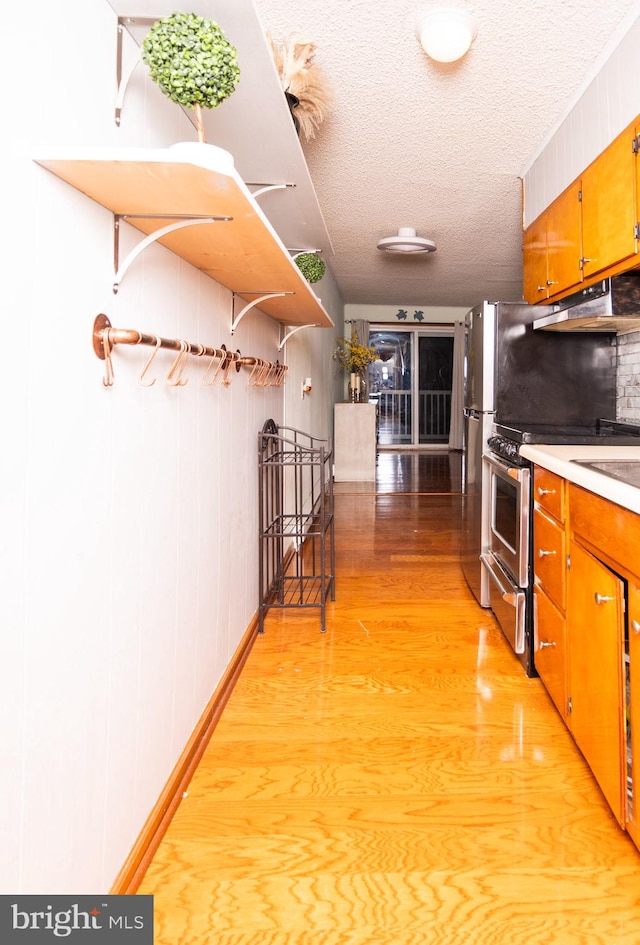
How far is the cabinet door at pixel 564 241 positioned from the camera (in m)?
Result: 2.44

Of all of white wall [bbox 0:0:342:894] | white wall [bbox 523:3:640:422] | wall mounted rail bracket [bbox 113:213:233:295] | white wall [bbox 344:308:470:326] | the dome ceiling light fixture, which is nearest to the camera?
white wall [bbox 0:0:342:894]

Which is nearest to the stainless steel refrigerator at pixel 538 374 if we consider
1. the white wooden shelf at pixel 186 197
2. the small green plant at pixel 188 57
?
the white wooden shelf at pixel 186 197

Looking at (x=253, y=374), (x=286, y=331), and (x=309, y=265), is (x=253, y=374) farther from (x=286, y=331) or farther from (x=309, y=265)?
(x=286, y=331)

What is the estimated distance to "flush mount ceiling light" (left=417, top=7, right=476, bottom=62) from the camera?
1909 millimetres

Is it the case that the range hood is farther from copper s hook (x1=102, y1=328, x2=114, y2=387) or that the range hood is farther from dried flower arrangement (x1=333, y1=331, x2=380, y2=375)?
dried flower arrangement (x1=333, y1=331, x2=380, y2=375)

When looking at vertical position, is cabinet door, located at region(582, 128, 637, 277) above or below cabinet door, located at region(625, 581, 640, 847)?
above

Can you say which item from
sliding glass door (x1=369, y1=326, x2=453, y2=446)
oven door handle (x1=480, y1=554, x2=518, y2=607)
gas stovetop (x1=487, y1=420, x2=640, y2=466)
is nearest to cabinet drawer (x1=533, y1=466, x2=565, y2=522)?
gas stovetop (x1=487, y1=420, x2=640, y2=466)

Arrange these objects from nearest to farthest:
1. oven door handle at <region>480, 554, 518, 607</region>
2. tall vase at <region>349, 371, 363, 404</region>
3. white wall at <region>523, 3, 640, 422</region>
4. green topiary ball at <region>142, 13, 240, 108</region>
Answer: green topiary ball at <region>142, 13, 240, 108</region>, white wall at <region>523, 3, 640, 422</region>, oven door handle at <region>480, 554, 518, 607</region>, tall vase at <region>349, 371, 363, 404</region>

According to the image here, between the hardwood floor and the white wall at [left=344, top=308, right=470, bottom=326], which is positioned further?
the white wall at [left=344, top=308, right=470, bottom=326]

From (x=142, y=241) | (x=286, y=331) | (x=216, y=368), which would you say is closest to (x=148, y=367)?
(x=142, y=241)

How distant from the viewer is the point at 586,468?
1656 millimetres

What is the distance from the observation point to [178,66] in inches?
41.2

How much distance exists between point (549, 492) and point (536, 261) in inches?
59.4

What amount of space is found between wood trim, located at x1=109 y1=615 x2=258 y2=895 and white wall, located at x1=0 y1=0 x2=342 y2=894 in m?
0.03
